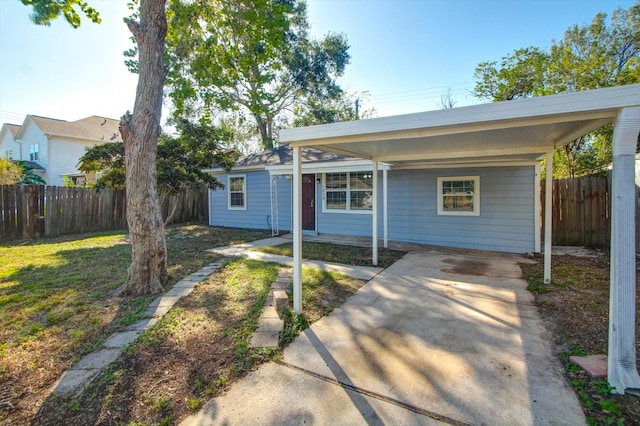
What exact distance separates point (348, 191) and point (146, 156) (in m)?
6.22

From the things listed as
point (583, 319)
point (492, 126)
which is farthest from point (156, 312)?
point (583, 319)

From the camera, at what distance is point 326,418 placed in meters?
2.13

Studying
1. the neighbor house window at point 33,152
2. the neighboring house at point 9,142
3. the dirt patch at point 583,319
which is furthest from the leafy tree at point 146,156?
the neighboring house at point 9,142

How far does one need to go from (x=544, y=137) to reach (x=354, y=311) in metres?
3.35

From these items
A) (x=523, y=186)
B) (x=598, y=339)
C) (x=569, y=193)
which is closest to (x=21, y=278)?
(x=598, y=339)

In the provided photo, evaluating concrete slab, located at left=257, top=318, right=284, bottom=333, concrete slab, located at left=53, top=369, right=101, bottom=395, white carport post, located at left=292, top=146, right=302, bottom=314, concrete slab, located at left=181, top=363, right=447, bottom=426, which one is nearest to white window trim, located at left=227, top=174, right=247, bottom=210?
white carport post, located at left=292, top=146, right=302, bottom=314

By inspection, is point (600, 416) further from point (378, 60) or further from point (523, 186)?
point (378, 60)

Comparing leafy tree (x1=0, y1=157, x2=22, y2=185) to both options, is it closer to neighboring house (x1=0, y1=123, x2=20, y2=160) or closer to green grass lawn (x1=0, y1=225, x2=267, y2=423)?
green grass lawn (x1=0, y1=225, x2=267, y2=423)

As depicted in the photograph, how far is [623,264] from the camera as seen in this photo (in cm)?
238

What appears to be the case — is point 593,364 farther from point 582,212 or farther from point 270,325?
point 582,212

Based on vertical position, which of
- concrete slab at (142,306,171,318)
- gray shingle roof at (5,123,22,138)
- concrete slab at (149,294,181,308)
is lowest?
concrete slab at (142,306,171,318)

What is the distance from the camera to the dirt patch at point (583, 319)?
2.17m

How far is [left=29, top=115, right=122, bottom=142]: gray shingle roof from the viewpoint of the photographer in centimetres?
1988

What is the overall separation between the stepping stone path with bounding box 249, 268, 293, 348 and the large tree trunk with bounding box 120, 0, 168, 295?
180cm
